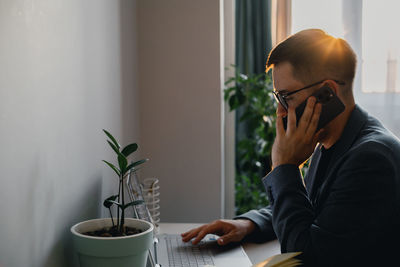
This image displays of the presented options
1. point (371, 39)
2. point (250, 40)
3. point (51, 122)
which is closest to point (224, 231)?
point (51, 122)

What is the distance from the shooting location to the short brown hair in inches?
48.8

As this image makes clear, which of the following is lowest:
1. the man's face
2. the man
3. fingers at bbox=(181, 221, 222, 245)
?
fingers at bbox=(181, 221, 222, 245)

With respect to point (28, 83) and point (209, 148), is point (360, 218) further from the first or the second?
point (209, 148)

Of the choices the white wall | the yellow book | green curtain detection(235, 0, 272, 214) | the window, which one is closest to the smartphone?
the yellow book

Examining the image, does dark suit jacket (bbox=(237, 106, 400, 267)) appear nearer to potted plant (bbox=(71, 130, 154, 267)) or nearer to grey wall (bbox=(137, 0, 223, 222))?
potted plant (bbox=(71, 130, 154, 267))

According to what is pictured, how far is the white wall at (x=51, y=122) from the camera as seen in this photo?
3.03 feet

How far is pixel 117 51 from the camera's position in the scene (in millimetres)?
1768

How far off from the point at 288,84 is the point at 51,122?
0.63 m

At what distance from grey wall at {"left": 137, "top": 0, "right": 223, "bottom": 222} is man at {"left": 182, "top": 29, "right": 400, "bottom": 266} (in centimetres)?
83

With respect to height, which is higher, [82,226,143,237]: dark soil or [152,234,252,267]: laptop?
[82,226,143,237]: dark soil

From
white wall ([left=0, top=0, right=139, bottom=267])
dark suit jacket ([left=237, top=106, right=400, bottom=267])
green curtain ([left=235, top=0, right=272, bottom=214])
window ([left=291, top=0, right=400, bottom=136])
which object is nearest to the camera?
white wall ([left=0, top=0, right=139, bottom=267])

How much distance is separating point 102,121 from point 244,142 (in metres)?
1.56

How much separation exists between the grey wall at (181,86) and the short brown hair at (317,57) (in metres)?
0.97

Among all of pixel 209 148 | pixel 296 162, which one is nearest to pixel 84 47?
pixel 296 162
